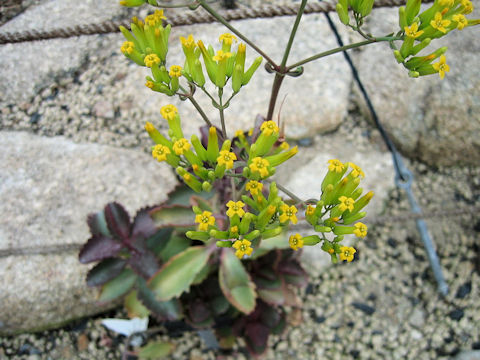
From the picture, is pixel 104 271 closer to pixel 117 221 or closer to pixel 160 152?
pixel 117 221

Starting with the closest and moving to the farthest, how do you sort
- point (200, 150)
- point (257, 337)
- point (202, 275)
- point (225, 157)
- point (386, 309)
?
point (225, 157) < point (200, 150) < point (202, 275) < point (257, 337) < point (386, 309)

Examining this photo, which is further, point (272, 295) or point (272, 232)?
point (272, 295)

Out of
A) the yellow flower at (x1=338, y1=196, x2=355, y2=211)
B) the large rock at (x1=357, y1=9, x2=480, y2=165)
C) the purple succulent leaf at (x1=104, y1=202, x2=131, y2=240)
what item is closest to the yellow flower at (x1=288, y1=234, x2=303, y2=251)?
the yellow flower at (x1=338, y1=196, x2=355, y2=211)

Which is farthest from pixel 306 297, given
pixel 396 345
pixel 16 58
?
pixel 16 58

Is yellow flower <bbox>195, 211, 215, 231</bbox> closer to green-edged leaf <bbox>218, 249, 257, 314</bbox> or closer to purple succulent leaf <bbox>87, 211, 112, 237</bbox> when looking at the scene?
green-edged leaf <bbox>218, 249, 257, 314</bbox>

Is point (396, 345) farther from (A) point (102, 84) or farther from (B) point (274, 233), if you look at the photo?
(A) point (102, 84)

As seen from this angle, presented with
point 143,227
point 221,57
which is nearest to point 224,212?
point 143,227

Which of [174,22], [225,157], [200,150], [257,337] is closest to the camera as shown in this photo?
[225,157]
